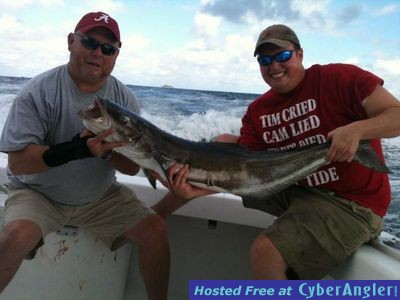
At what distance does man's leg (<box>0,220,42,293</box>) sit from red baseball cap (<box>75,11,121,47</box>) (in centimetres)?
149

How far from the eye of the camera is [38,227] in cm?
287

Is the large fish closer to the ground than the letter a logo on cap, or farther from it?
closer to the ground

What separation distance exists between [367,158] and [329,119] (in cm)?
44

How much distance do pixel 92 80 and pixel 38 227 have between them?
3.80 ft

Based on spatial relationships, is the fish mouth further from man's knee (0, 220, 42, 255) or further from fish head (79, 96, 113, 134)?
man's knee (0, 220, 42, 255)

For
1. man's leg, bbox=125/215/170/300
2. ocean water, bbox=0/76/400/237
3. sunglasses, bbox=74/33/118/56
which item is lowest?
ocean water, bbox=0/76/400/237

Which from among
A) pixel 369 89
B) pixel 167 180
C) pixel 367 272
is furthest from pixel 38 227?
pixel 369 89

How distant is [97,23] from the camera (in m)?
3.14

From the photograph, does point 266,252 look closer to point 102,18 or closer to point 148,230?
point 148,230

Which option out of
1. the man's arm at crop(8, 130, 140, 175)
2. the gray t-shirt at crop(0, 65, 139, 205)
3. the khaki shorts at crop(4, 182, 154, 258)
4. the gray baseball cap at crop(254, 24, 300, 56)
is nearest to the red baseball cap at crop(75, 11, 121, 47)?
the gray t-shirt at crop(0, 65, 139, 205)

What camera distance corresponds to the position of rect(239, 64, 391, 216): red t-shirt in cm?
285
